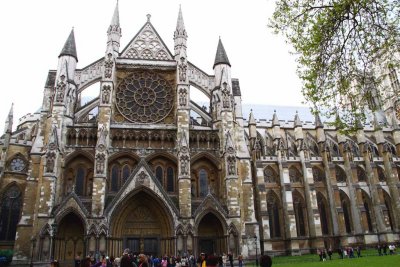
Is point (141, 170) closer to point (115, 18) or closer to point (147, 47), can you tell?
point (147, 47)

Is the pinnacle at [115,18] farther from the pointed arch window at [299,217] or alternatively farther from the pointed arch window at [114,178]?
the pointed arch window at [299,217]

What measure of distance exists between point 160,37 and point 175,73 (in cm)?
427

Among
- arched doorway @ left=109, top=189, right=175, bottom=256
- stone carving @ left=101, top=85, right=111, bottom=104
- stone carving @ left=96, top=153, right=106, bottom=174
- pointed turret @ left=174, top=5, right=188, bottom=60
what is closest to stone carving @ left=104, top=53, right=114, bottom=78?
stone carving @ left=101, top=85, right=111, bottom=104

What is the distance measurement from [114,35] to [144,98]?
6.53 m

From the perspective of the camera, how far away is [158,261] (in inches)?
867

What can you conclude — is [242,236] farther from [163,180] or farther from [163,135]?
[163,135]

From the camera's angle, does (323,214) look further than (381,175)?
No

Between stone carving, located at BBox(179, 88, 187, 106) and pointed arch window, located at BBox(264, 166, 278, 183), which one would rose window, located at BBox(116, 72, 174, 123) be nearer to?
stone carving, located at BBox(179, 88, 187, 106)

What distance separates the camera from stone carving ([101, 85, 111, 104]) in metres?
27.4

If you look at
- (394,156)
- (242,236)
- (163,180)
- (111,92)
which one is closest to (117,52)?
(111,92)

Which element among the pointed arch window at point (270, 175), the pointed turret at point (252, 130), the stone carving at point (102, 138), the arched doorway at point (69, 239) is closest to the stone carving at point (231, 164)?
the stone carving at point (102, 138)

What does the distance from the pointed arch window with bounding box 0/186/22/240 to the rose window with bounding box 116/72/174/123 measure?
13288 millimetres

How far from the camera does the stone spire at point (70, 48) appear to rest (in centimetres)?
2895

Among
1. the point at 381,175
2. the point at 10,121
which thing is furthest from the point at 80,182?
the point at 381,175
